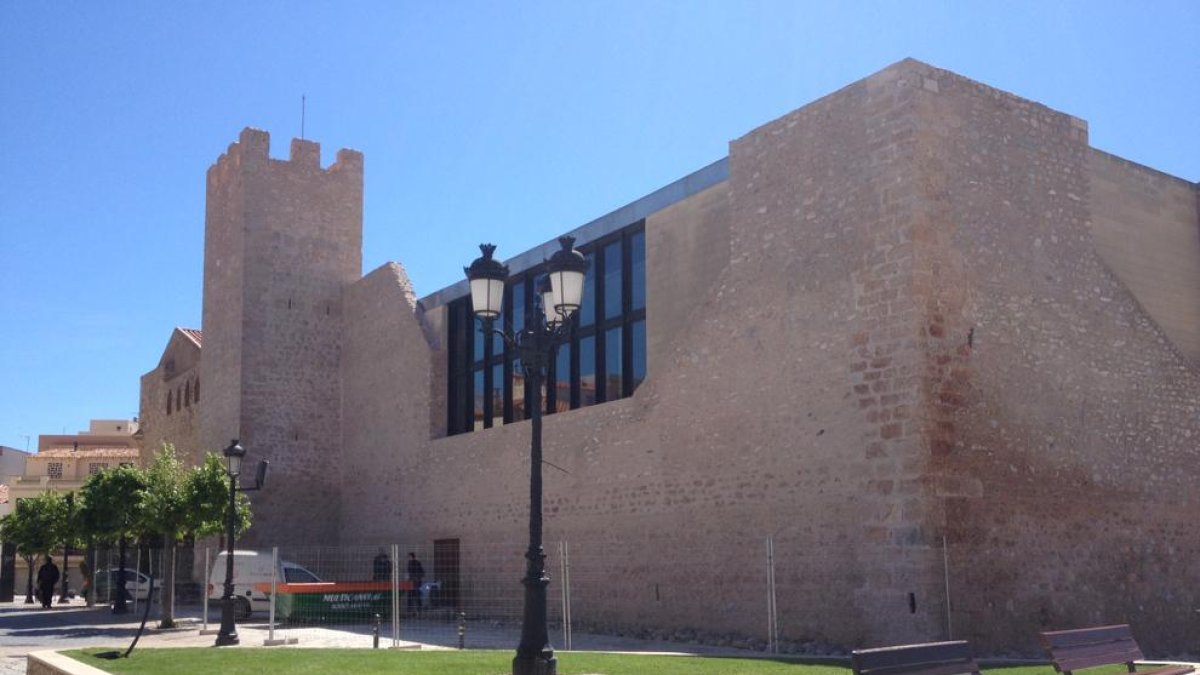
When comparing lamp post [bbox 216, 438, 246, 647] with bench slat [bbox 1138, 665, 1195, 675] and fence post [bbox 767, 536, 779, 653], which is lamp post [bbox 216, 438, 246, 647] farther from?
bench slat [bbox 1138, 665, 1195, 675]

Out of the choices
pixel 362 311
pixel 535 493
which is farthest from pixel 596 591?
pixel 362 311

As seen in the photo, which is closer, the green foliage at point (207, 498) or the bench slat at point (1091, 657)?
the bench slat at point (1091, 657)

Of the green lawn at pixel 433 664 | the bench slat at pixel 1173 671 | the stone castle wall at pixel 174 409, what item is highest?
the stone castle wall at pixel 174 409

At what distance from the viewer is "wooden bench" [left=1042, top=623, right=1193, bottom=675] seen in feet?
28.8

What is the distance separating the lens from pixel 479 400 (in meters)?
26.8

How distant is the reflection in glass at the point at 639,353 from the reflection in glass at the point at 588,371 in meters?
1.33

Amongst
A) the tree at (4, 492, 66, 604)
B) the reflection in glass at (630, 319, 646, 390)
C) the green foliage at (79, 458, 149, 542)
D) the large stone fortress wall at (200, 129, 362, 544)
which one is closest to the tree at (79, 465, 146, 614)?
the green foliage at (79, 458, 149, 542)

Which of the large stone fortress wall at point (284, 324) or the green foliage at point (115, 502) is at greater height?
the large stone fortress wall at point (284, 324)

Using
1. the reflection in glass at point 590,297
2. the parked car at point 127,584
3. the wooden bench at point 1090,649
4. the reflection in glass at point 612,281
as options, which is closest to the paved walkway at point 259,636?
the reflection in glass at point 590,297

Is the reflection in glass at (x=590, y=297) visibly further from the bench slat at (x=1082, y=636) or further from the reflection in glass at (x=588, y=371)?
the bench slat at (x=1082, y=636)

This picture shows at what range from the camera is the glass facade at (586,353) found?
70.7ft

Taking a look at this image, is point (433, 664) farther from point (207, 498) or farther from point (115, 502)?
point (115, 502)

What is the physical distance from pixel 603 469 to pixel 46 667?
978cm

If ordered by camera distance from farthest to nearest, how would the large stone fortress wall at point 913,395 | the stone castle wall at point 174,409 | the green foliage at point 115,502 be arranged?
the stone castle wall at point 174,409 → the green foliage at point 115,502 → the large stone fortress wall at point 913,395
